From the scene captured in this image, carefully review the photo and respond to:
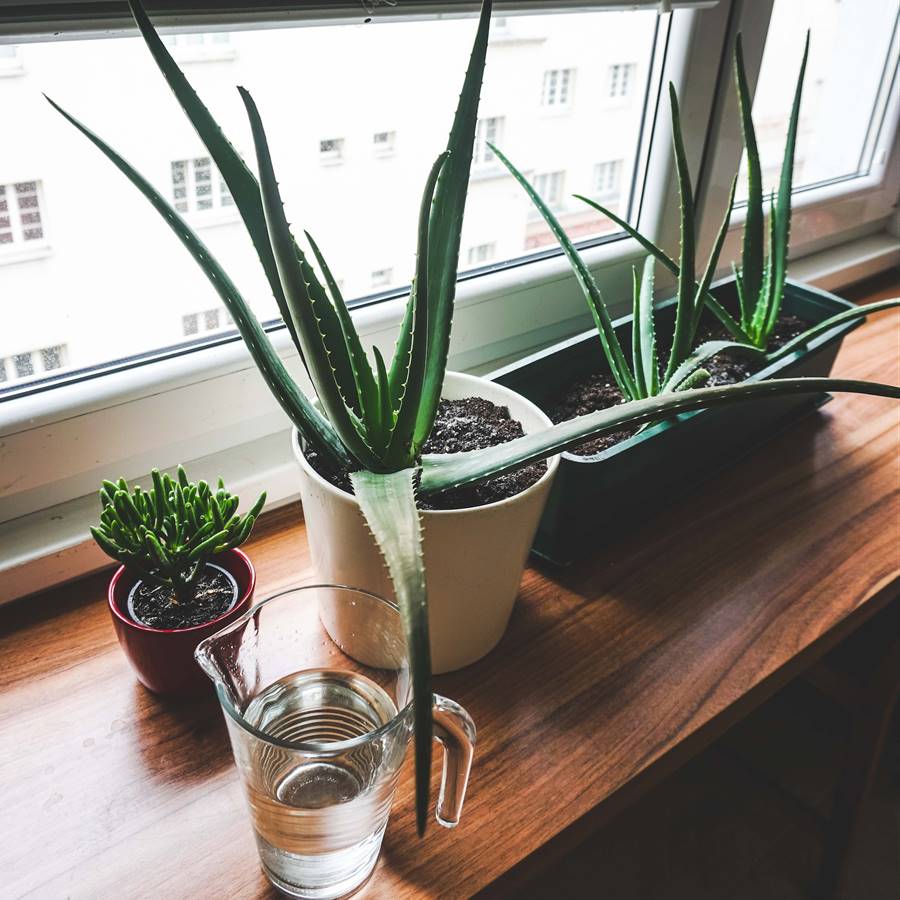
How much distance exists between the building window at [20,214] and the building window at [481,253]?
38 cm

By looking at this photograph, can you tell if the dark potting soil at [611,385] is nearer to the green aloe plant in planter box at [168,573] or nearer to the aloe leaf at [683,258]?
the aloe leaf at [683,258]

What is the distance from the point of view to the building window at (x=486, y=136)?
0.79 metres

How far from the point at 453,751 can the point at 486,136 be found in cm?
55

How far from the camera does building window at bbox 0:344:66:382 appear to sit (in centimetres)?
62

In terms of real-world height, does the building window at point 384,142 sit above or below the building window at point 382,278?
above

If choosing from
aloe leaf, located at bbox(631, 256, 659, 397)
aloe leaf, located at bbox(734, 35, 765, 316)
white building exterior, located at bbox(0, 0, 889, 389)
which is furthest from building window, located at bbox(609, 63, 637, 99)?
aloe leaf, located at bbox(631, 256, 659, 397)

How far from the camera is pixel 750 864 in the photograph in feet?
3.49

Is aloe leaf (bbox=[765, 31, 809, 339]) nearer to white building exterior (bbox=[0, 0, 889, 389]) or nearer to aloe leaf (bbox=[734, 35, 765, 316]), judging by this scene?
aloe leaf (bbox=[734, 35, 765, 316])

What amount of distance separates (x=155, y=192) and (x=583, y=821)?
41 cm

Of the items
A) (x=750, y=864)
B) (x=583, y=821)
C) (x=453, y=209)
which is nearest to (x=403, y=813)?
(x=583, y=821)

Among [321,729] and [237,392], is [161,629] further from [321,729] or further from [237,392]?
[237,392]

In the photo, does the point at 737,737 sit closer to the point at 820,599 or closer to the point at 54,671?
the point at 820,599

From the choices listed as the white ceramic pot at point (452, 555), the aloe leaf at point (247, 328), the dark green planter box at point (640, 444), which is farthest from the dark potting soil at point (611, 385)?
the aloe leaf at point (247, 328)

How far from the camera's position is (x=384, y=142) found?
73 cm
